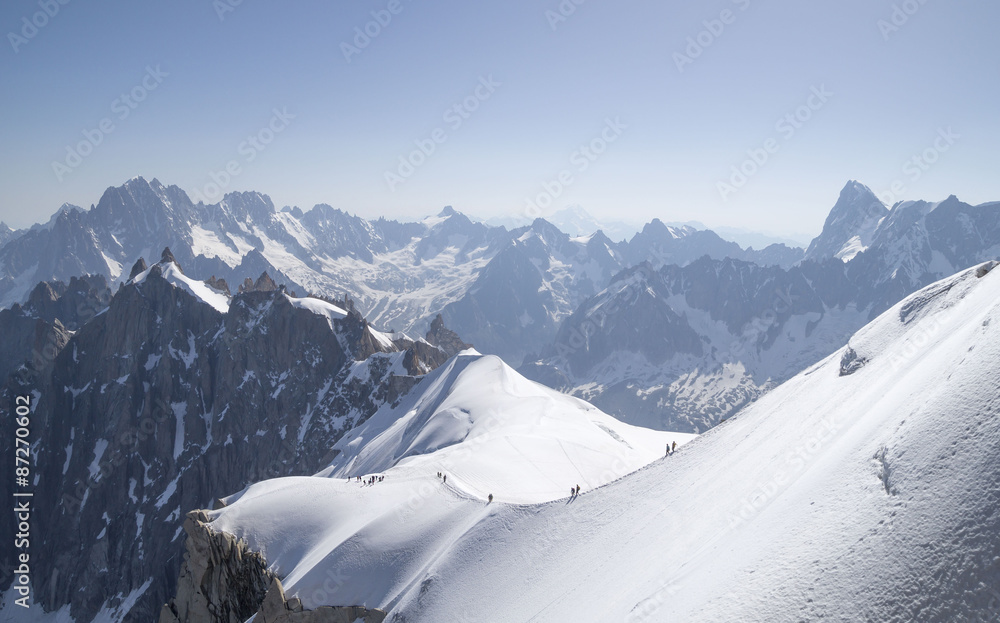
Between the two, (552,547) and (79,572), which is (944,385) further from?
(79,572)

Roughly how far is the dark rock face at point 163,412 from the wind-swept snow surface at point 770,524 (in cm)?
8654

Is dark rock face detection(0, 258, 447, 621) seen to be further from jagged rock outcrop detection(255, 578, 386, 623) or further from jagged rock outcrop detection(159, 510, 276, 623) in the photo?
jagged rock outcrop detection(255, 578, 386, 623)

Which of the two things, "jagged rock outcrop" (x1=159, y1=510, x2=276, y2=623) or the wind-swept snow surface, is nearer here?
the wind-swept snow surface

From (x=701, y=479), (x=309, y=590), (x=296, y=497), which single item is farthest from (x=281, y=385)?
(x=701, y=479)

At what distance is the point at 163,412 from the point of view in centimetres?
15650

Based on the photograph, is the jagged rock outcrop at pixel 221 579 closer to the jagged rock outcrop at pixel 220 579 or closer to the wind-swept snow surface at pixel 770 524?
the jagged rock outcrop at pixel 220 579

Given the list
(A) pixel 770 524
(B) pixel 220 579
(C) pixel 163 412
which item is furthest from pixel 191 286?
(A) pixel 770 524

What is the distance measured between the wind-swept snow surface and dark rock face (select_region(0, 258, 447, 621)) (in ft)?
284

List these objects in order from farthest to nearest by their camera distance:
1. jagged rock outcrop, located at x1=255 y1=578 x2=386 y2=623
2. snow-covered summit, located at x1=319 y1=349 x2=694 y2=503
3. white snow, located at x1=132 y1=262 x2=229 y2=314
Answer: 1. white snow, located at x1=132 y1=262 x2=229 y2=314
2. snow-covered summit, located at x1=319 y1=349 x2=694 y2=503
3. jagged rock outcrop, located at x1=255 y1=578 x2=386 y2=623

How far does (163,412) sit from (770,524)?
182 meters

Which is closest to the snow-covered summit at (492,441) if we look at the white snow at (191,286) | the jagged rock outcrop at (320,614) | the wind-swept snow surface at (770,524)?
the wind-swept snow surface at (770,524)

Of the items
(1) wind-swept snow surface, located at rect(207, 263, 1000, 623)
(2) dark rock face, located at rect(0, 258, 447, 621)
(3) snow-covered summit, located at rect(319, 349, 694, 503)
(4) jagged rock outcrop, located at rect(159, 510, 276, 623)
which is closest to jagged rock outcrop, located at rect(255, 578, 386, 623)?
(1) wind-swept snow surface, located at rect(207, 263, 1000, 623)

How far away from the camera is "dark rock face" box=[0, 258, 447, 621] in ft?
447

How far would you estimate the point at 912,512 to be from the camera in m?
14.5
